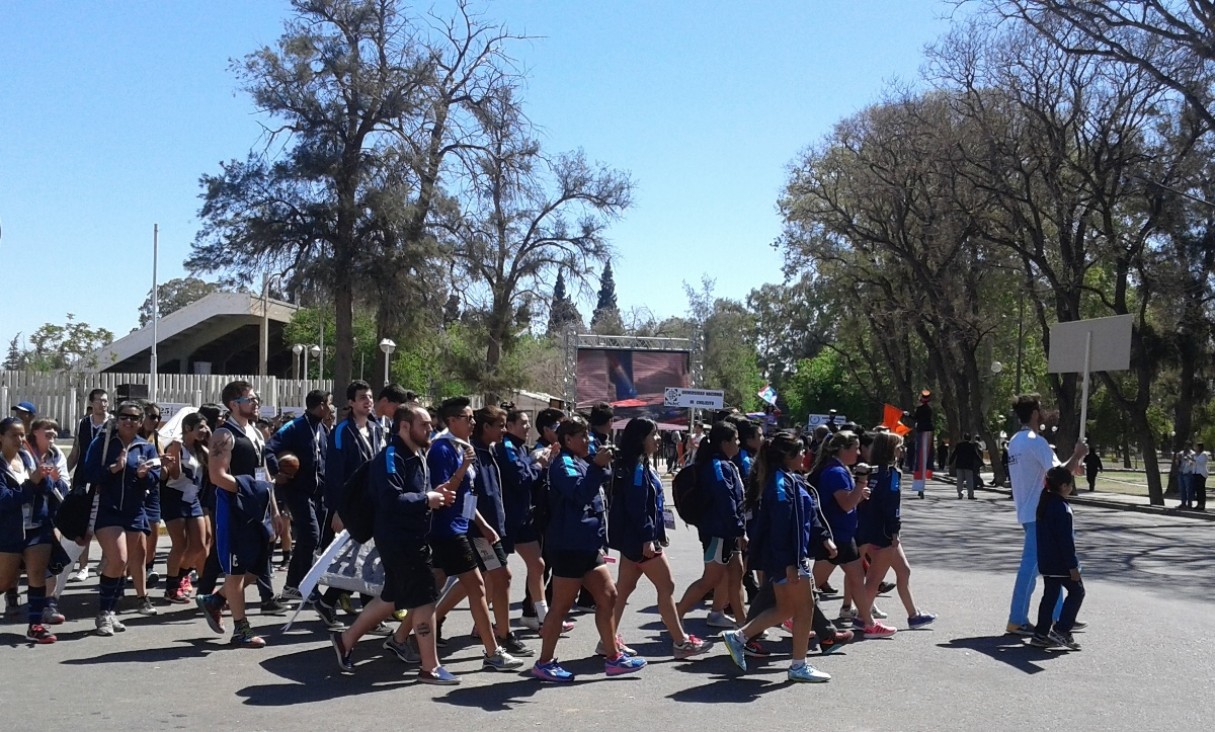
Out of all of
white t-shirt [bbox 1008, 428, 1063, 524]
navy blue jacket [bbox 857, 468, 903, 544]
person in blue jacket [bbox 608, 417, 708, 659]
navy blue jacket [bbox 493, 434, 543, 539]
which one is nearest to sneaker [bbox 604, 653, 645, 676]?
person in blue jacket [bbox 608, 417, 708, 659]

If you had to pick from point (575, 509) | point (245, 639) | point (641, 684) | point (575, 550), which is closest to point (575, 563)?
point (575, 550)

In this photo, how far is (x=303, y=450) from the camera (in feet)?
33.7

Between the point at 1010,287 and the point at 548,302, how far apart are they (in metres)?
18.9

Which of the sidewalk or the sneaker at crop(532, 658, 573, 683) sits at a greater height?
the sneaker at crop(532, 658, 573, 683)

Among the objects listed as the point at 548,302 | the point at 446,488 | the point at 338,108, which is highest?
the point at 338,108

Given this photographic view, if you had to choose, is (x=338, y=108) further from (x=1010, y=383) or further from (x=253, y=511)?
(x=1010, y=383)

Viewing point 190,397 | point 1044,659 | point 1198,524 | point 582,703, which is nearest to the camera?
point 582,703

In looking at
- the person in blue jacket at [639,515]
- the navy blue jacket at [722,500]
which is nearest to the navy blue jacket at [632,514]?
the person in blue jacket at [639,515]

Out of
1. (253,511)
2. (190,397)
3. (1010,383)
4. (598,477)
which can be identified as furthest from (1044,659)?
(1010,383)

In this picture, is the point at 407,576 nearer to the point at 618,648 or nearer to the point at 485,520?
the point at 485,520

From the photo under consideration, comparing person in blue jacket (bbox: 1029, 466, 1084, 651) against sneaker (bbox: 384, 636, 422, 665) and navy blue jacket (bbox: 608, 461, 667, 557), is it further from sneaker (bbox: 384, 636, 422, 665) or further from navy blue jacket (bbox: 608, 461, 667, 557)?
sneaker (bbox: 384, 636, 422, 665)

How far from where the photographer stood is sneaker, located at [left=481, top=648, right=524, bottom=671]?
7906 millimetres

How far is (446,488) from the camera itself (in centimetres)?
735

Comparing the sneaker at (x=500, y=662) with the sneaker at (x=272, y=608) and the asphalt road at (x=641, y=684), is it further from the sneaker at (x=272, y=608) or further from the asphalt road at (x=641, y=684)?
the sneaker at (x=272, y=608)
